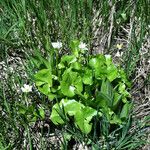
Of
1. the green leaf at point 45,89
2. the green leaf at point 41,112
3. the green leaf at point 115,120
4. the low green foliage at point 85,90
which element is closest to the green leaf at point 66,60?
the low green foliage at point 85,90

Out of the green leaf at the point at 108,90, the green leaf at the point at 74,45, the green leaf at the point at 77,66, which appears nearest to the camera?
the green leaf at the point at 108,90

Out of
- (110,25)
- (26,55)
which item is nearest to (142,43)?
(110,25)

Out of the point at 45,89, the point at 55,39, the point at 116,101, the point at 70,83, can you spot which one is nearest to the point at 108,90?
the point at 116,101

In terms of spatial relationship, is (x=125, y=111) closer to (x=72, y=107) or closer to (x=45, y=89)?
(x=72, y=107)

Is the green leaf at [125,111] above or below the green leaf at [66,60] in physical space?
below

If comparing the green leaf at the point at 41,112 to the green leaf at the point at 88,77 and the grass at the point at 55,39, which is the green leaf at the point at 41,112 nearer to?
the grass at the point at 55,39

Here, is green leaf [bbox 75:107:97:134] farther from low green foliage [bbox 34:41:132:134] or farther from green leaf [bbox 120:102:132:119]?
green leaf [bbox 120:102:132:119]

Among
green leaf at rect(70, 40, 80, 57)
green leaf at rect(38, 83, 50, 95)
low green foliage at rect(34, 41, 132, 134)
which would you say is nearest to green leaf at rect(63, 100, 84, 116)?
low green foliage at rect(34, 41, 132, 134)
